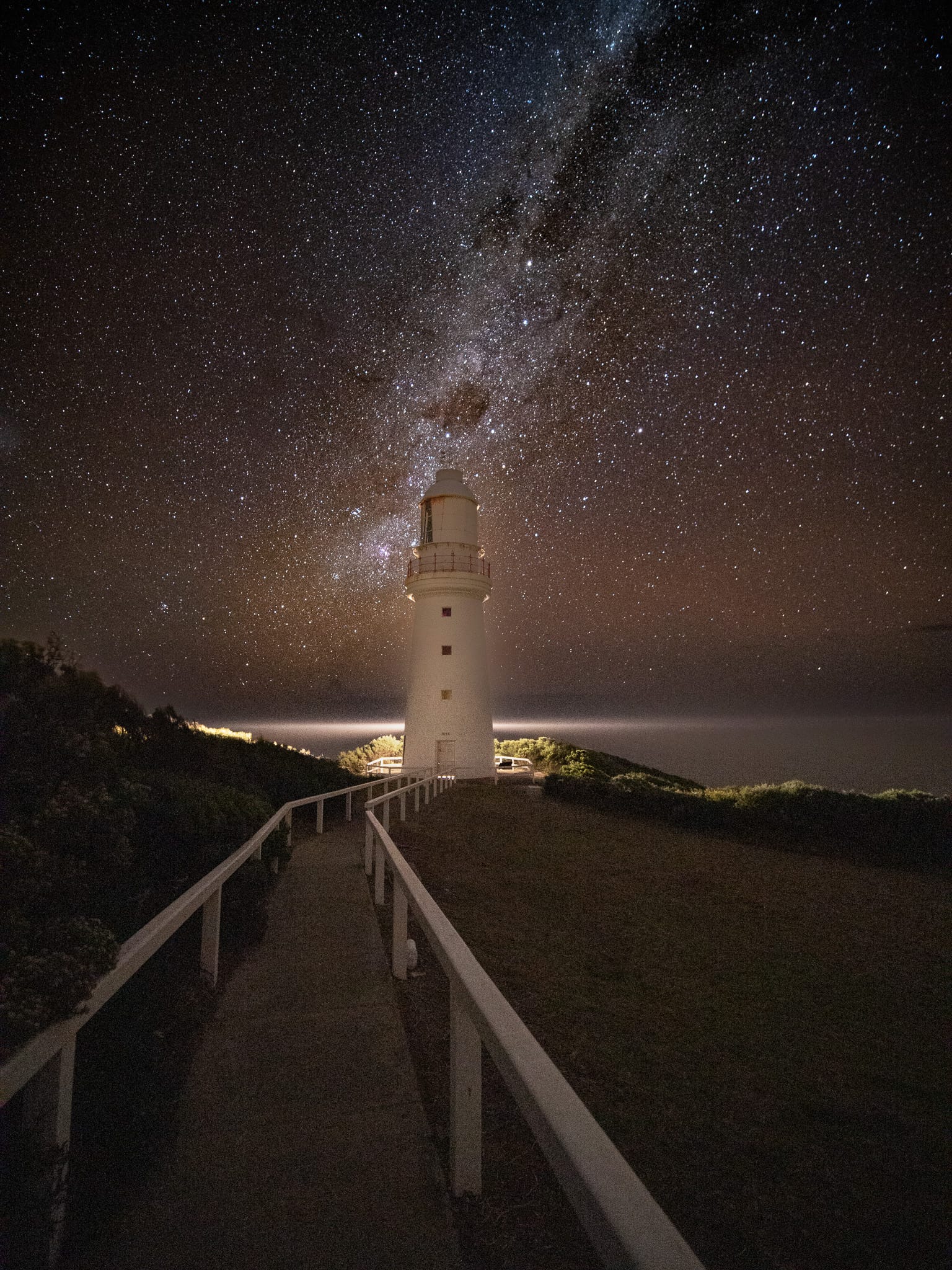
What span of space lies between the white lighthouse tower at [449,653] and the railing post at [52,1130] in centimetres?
2024

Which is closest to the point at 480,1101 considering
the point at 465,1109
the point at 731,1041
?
the point at 465,1109

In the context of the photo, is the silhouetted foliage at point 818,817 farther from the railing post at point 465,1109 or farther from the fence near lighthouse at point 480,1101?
the railing post at point 465,1109

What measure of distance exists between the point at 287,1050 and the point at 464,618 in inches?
793

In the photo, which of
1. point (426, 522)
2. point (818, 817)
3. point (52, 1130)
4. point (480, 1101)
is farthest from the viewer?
point (426, 522)

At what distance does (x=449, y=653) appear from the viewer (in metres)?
23.4

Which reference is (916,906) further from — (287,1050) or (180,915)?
(180,915)

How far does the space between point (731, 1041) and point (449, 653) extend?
18.7m

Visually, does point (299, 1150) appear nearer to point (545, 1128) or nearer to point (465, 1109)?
point (465, 1109)

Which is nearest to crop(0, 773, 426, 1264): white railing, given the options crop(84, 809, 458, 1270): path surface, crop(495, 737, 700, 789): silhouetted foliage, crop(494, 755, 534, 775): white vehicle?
crop(84, 809, 458, 1270): path surface

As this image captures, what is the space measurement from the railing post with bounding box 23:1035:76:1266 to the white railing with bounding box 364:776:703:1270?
1423mm

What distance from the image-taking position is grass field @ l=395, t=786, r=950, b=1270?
9.96ft

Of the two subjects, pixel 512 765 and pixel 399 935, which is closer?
pixel 399 935

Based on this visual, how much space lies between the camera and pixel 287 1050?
147 inches

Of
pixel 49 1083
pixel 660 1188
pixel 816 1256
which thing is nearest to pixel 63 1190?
pixel 49 1083
